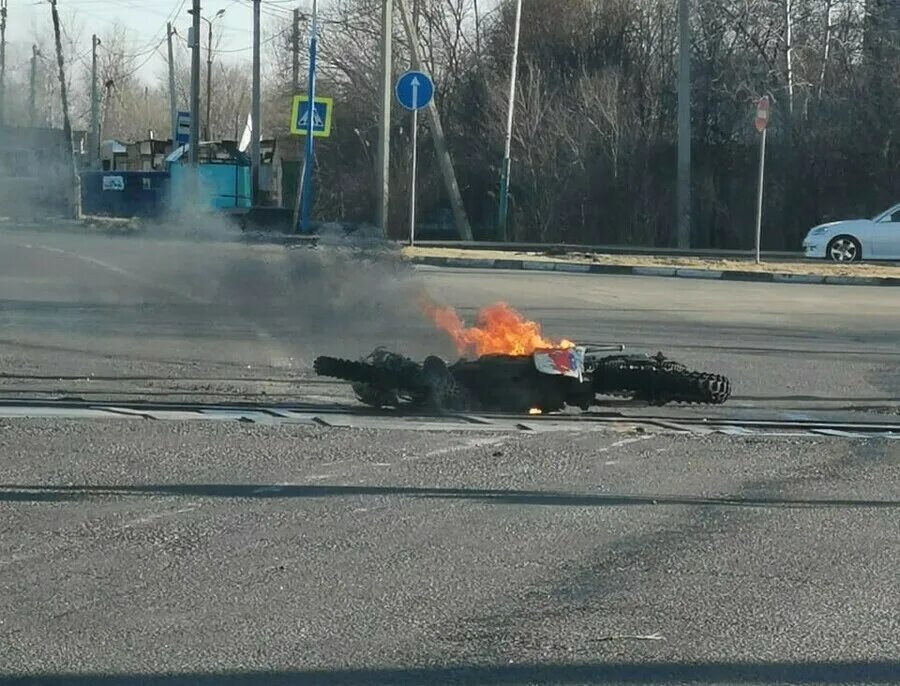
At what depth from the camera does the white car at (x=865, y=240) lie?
94.2 feet

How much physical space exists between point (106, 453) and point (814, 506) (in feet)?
13.3

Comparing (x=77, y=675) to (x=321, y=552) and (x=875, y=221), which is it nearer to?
(x=321, y=552)

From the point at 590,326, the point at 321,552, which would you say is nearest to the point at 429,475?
the point at 321,552

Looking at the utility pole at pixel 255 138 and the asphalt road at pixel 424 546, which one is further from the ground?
the utility pole at pixel 255 138

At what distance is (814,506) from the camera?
7.01 m

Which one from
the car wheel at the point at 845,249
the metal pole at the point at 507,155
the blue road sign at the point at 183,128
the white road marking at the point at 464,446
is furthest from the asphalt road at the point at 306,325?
the blue road sign at the point at 183,128

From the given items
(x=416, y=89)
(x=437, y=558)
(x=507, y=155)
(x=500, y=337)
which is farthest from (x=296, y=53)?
(x=437, y=558)

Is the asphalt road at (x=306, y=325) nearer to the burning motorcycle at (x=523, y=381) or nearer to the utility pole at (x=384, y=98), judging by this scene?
A: the burning motorcycle at (x=523, y=381)

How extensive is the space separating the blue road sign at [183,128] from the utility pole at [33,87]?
23.6 m

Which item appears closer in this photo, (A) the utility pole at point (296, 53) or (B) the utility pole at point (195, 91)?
(B) the utility pole at point (195, 91)

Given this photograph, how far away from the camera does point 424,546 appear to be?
238 inches

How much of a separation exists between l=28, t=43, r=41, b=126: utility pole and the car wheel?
57.9 feet

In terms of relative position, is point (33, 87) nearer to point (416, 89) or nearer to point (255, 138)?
point (416, 89)

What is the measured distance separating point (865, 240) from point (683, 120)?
5.54 m
